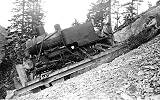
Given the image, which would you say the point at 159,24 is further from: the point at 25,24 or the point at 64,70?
the point at 25,24

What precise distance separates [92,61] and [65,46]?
1.71 metres

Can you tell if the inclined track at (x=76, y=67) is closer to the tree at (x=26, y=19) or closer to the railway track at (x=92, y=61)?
the railway track at (x=92, y=61)

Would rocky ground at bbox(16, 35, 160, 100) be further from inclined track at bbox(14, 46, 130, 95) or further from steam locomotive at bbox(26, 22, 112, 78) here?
steam locomotive at bbox(26, 22, 112, 78)

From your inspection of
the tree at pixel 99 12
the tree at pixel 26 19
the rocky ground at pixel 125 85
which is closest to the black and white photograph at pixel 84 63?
the rocky ground at pixel 125 85

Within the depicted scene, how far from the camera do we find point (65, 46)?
8398mm

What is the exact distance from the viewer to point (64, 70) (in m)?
7.02

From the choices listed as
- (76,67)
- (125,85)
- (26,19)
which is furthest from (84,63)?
(26,19)

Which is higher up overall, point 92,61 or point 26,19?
point 26,19

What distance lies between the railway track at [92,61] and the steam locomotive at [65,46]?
0.67m

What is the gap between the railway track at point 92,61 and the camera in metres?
6.73

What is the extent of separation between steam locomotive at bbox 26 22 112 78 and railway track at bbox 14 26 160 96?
0.67 metres

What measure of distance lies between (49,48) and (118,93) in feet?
17.5

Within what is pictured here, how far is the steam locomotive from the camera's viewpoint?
8377 millimetres

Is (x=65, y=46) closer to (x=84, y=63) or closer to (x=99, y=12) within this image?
(x=84, y=63)
